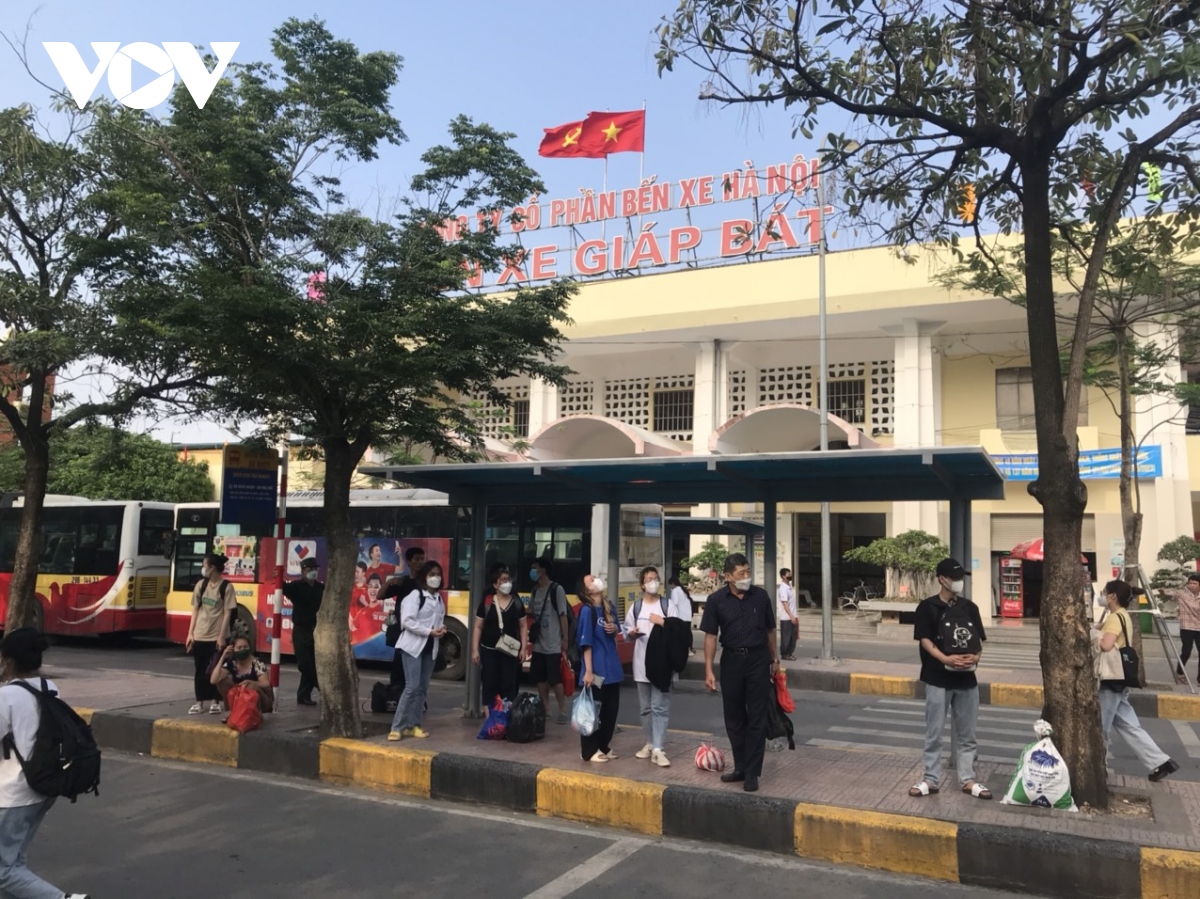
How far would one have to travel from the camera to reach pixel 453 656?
44.3 feet

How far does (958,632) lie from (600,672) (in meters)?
2.62

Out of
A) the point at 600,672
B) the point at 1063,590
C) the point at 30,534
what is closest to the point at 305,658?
the point at 600,672

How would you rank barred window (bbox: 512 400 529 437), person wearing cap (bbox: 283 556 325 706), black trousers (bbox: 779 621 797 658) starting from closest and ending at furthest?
person wearing cap (bbox: 283 556 325 706), black trousers (bbox: 779 621 797 658), barred window (bbox: 512 400 529 437)

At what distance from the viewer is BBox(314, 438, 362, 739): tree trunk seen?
782cm

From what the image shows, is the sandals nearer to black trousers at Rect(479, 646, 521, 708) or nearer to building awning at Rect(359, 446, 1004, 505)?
building awning at Rect(359, 446, 1004, 505)

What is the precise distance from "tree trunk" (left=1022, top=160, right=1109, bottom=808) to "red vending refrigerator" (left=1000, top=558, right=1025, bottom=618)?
18.3 metres

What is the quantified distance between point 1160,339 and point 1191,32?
17.1 m

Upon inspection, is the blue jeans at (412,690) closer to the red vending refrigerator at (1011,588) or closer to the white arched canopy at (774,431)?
the white arched canopy at (774,431)

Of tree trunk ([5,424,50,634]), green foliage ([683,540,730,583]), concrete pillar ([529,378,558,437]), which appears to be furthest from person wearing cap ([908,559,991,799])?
concrete pillar ([529,378,558,437])

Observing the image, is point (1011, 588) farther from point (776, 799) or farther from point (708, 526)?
point (776, 799)

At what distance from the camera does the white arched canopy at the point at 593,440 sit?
22922mm

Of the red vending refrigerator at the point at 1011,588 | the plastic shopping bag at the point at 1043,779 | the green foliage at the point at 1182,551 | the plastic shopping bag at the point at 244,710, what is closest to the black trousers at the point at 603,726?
the plastic shopping bag at the point at 1043,779

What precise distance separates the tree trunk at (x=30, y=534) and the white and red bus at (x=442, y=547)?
3037mm

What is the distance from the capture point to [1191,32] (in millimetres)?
5973
